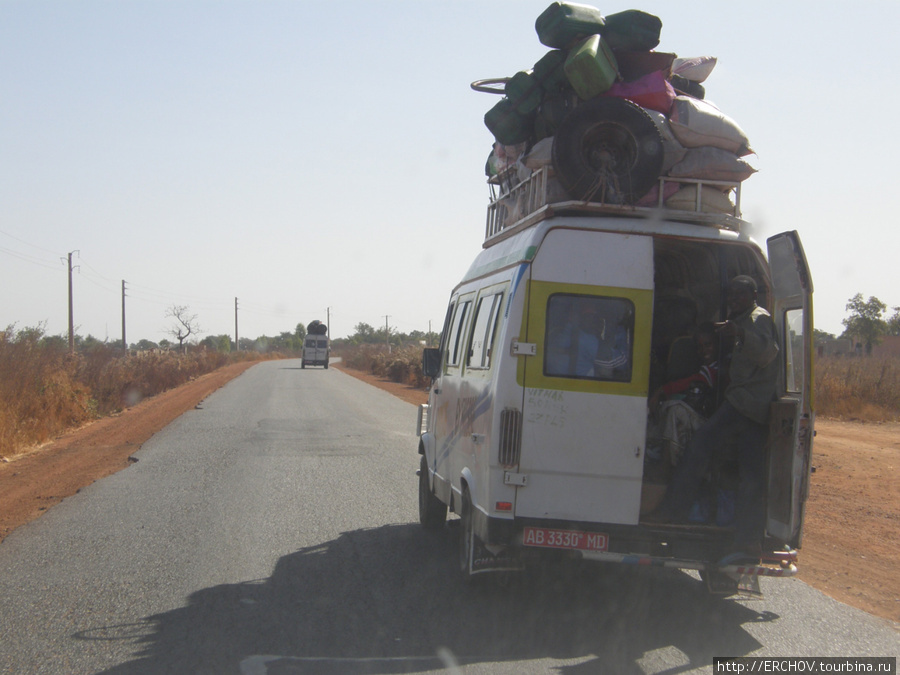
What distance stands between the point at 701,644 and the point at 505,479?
1521mm

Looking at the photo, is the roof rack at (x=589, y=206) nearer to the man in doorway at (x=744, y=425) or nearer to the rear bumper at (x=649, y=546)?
the man in doorway at (x=744, y=425)

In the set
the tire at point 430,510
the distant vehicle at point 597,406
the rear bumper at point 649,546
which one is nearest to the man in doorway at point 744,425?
the distant vehicle at point 597,406

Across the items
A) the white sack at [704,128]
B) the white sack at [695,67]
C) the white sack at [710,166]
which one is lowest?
the white sack at [710,166]

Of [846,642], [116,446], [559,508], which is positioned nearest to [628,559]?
[559,508]

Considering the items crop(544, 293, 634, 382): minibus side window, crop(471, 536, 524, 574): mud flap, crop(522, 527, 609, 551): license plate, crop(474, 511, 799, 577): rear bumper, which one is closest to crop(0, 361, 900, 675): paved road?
crop(471, 536, 524, 574): mud flap

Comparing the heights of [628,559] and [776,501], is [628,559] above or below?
below

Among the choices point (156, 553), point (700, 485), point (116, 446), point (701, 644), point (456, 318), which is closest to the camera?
point (701, 644)

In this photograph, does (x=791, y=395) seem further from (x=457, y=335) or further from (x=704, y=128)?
(x=457, y=335)

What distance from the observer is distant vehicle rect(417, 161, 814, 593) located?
16.3 ft

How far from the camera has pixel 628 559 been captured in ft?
16.3

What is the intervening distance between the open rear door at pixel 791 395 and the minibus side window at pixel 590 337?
3.36 ft

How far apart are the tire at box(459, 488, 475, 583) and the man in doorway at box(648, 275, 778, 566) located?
1199mm

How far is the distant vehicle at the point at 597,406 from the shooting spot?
496 cm

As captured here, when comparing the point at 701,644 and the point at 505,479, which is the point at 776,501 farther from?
the point at 505,479
